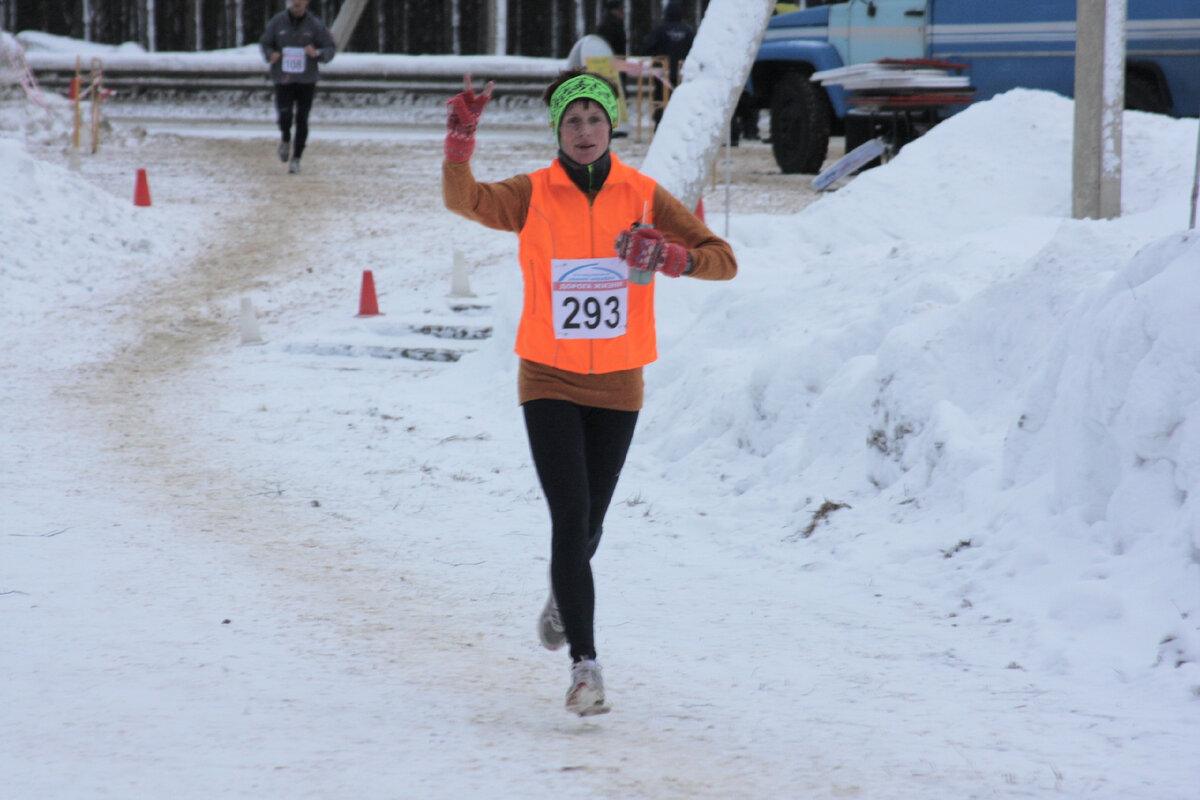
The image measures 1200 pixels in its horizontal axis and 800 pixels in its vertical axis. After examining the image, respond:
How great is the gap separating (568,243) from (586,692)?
1298 mm

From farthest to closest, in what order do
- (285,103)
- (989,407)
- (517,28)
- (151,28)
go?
1. (151,28)
2. (517,28)
3. (285,103)
4. (989,407)

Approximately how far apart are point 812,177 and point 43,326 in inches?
371

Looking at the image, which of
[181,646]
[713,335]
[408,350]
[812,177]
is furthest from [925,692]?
[812,177]

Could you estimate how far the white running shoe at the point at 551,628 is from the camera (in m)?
4.18

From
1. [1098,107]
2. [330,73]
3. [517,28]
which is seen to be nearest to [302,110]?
[330,73]

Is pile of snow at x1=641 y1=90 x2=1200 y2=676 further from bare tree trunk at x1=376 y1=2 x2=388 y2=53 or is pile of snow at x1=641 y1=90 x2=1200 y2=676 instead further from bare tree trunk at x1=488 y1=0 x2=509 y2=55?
bare tree trunk at x1=376 y1=2 x2=388 y2=53

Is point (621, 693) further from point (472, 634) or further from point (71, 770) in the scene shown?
point (71, 770)

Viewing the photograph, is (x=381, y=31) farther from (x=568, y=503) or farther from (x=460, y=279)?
(x=568, y=503)

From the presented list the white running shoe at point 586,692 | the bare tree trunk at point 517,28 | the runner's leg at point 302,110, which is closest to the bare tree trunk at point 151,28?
the bare tree trunk at point 517,28

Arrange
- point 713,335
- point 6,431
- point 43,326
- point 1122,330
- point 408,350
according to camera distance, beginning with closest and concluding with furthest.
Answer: point 1122,330 → point 6,431 → point 713,335 → point 408,350 → point 43,326

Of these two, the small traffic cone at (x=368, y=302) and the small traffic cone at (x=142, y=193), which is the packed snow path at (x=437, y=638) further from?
the small traffic cone at (x=142, y=193)

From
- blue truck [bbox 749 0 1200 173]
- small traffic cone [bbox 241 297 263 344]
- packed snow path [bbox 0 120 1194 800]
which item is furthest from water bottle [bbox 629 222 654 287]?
blue truck [bbox 749 0 1200 173]

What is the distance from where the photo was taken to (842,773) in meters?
3.44

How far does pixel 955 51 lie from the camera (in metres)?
14.7
